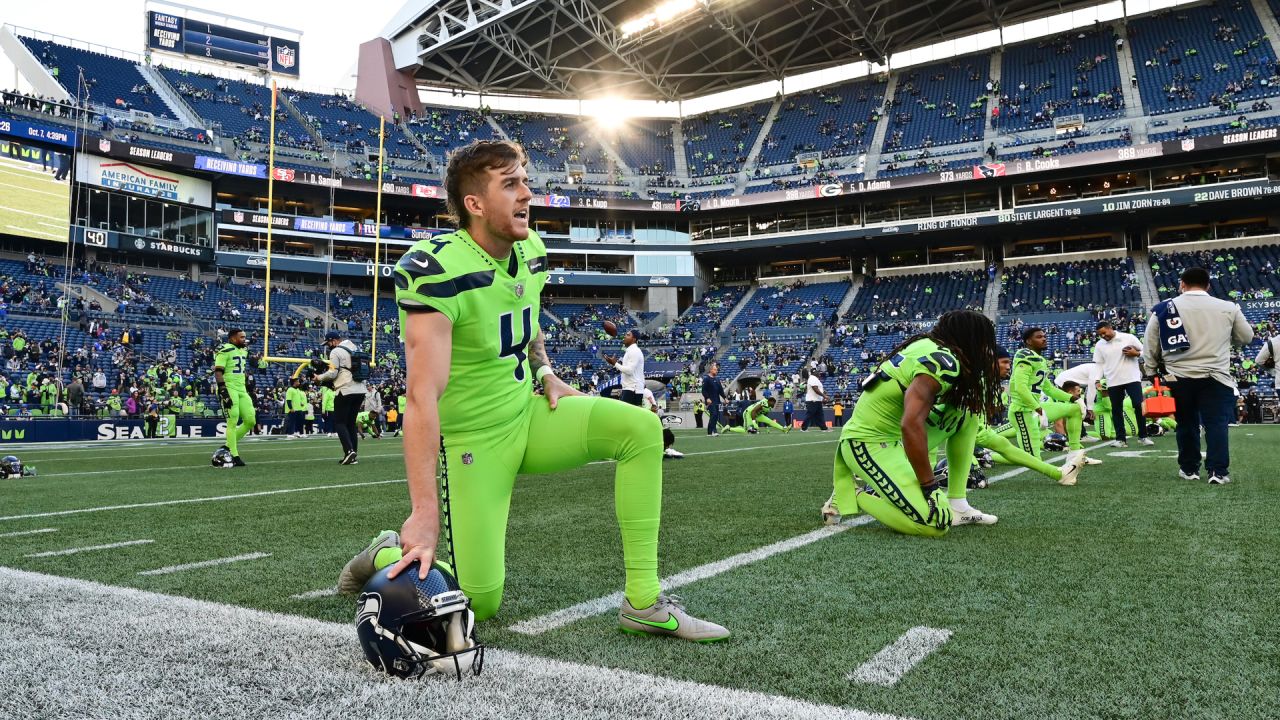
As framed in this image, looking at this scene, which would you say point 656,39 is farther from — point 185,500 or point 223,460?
point 185,500

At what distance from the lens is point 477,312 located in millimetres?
2479

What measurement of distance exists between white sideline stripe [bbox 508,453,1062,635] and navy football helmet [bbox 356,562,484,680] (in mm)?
413

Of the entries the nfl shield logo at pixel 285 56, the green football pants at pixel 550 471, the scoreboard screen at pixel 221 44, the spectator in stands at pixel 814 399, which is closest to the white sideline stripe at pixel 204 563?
the green football pants at pixel 550 471

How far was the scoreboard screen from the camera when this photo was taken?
1647 inches

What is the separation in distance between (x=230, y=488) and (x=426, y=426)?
6004 mm

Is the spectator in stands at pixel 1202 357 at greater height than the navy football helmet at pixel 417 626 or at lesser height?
greater

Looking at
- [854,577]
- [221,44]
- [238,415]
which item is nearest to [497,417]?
[854,577]

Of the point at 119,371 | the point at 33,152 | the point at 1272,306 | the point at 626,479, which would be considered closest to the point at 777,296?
the point at 1272,306

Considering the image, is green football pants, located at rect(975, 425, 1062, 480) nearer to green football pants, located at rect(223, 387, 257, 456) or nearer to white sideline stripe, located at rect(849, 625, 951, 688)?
white sideline stripe, located at rect(849, 625, 951, 688)

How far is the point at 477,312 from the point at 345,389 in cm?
840

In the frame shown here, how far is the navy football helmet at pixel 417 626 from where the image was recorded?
200 centimetres

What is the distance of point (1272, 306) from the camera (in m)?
29.2

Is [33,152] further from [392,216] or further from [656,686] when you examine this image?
[656,686]

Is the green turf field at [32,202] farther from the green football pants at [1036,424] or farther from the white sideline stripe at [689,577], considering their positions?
the white sideline stripe at [689,577]
